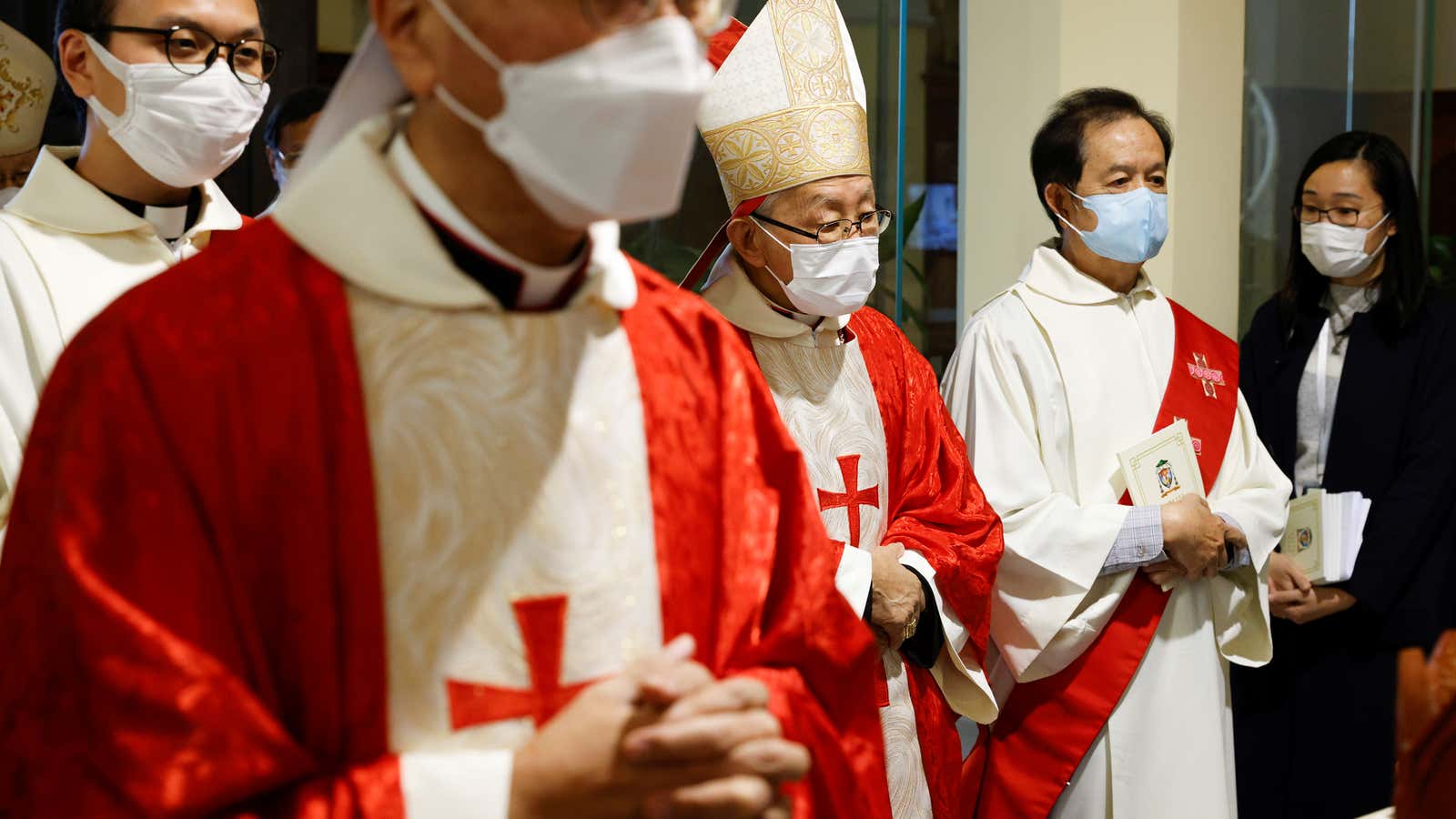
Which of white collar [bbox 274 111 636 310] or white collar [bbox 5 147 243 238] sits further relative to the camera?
white collar [bbox 5 147 243 238]

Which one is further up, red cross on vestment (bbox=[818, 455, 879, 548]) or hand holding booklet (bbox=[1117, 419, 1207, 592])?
red cross on vestment (bbox=[818, 455, 879, 548])

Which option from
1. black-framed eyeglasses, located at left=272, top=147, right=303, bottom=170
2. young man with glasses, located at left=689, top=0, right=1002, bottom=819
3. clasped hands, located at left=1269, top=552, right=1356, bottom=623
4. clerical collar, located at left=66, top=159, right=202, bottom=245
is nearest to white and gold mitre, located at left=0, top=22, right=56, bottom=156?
black-framed eyeglasses, located at left=272, top=147, right=303, bottom=170

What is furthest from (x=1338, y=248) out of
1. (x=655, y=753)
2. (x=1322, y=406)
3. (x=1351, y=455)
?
(x=655, y=753)

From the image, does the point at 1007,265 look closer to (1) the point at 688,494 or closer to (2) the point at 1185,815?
(2) the point at 1185,815

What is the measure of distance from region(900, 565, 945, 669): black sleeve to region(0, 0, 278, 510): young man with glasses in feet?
5.58

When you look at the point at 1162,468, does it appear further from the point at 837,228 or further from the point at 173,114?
the point at 173,114

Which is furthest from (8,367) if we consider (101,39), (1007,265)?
(1007,265)

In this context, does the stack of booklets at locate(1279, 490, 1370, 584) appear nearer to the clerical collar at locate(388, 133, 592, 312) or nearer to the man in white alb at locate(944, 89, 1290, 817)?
the man in white alb at locate(944, 89, 1290, 817)

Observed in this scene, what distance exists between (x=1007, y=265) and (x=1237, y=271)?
996 mm

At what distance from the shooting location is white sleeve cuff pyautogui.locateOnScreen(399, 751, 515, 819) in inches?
53.1

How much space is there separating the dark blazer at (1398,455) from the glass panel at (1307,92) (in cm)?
129

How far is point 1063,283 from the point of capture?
405 cm

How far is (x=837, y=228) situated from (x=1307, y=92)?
370 cm

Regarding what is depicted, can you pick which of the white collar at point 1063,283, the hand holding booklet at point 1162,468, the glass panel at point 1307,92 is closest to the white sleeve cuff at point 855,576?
the hand holding booklet at point 1162,468
